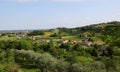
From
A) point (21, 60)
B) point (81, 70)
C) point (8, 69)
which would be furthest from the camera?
point (21, 60)

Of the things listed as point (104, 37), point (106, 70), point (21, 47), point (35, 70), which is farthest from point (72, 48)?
point (104, 37)

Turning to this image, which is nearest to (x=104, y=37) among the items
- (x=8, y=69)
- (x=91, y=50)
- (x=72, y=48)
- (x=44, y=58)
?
(x=8, y=69)

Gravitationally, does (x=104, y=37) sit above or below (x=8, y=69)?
above

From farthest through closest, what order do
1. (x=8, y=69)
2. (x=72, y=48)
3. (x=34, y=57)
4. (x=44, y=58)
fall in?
(x=72, y=48), (x=34, y=57), (x=44, y=58), (x=8, y=69)

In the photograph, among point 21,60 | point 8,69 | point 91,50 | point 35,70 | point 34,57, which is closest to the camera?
point 8,69

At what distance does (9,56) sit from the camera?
6381 cm

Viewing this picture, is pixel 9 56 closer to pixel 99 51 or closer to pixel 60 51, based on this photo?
pixel 60 51

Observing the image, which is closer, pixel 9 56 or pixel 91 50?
pixel 9 56

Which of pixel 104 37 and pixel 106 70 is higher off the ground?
pixel 104 37

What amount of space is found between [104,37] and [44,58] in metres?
41.3

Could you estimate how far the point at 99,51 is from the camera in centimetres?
6894

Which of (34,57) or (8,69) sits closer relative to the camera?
(8,69)

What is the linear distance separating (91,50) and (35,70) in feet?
82.8

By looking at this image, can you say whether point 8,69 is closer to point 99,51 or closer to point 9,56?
point 9,56
